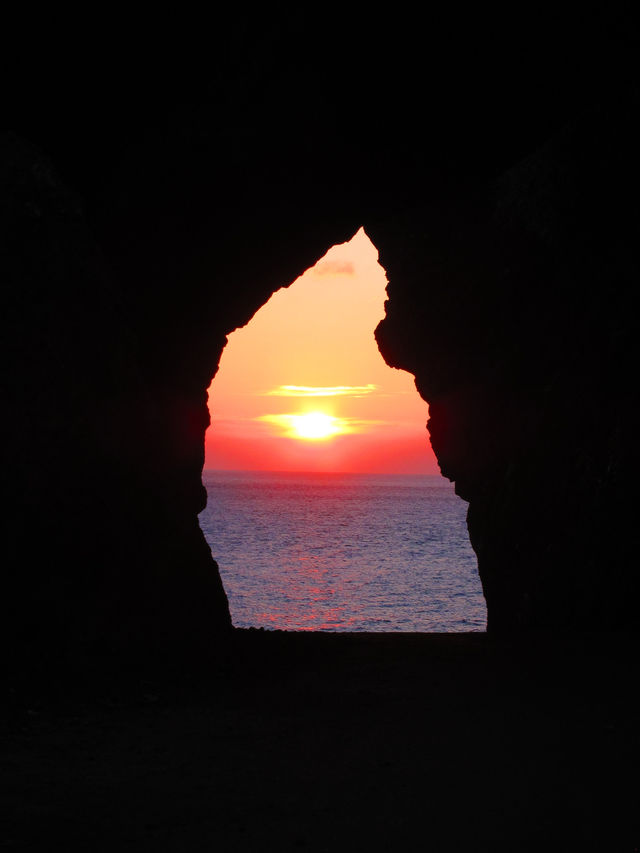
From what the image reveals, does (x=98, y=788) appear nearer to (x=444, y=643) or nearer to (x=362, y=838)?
(x=362, y=838)

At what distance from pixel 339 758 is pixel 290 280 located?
12658 mm

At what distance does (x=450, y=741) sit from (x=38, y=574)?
5.60m

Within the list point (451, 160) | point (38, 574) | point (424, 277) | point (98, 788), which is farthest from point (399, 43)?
point (98, 788)

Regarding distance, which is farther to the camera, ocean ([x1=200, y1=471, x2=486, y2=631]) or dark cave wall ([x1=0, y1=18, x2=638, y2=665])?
ocean ([x1=200, y1=471, x2=486, y2=631])

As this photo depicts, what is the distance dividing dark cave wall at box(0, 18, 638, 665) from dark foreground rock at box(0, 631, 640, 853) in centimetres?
133

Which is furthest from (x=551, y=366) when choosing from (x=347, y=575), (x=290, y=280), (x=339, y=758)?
(x=347, y=575)

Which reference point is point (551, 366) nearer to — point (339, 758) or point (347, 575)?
point (339, 758)

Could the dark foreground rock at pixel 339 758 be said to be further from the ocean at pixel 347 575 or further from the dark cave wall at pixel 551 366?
the ocean at pixel 347 575

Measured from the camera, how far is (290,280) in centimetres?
1981

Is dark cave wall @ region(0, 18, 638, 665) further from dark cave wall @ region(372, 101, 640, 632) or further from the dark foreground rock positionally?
the dark foreground rock

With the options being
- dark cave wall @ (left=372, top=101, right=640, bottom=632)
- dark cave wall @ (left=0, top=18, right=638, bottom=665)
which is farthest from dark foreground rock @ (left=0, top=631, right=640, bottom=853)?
dark cave wall @ (left=372, top=101, right=640, bottom=632)

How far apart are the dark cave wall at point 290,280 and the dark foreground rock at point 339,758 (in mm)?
1325

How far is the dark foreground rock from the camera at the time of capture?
24.2 ft

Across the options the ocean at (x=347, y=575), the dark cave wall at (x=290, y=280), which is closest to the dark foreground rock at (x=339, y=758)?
the dark cave wall at (x=290, y=280)
